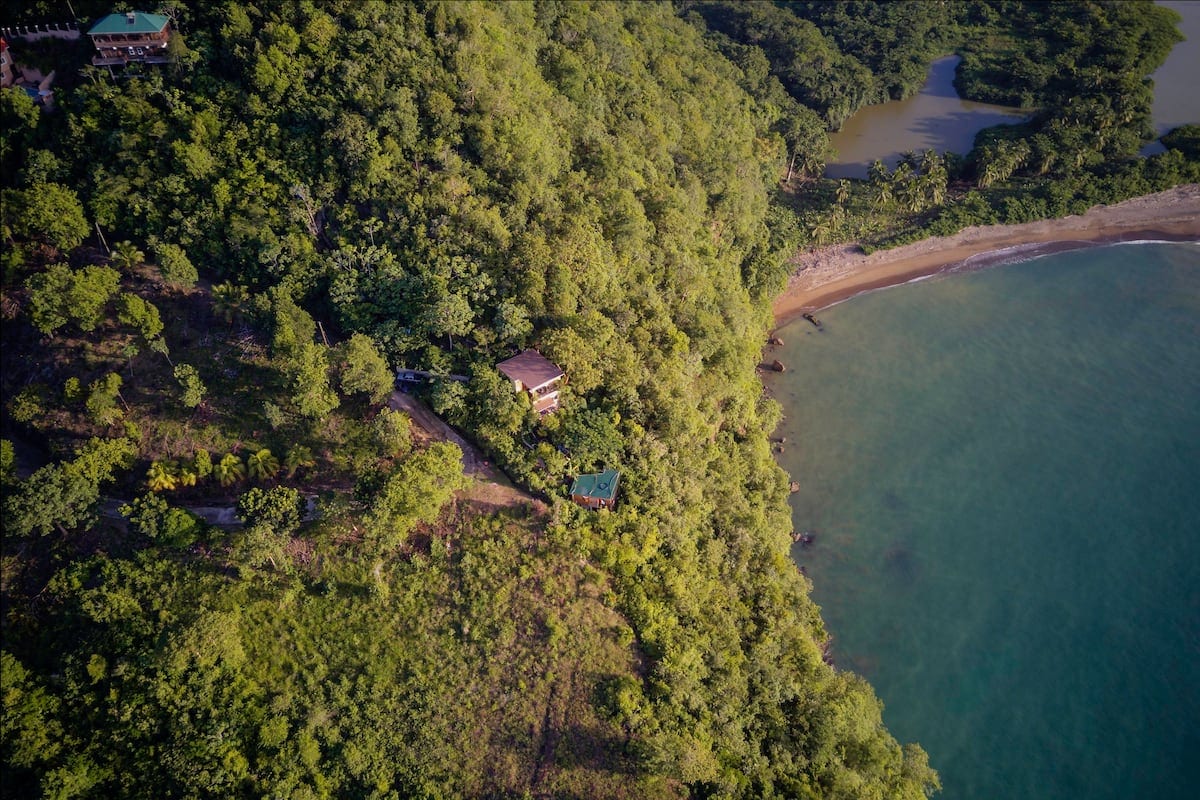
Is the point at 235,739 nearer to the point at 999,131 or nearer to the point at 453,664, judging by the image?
the point at 453,664

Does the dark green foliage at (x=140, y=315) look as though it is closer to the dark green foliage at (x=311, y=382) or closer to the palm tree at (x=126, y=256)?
the palm tree at (x=126, y=256)

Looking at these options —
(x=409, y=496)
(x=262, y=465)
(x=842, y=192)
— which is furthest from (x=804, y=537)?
Result: (x=842, y=192)

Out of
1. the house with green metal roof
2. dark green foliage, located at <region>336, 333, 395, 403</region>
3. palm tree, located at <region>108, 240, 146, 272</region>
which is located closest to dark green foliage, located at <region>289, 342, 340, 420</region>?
dark green foliage, located at <region>336, 333, 395, 403</region>

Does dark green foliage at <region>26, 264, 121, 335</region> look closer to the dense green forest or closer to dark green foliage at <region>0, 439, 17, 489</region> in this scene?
the dense green forest

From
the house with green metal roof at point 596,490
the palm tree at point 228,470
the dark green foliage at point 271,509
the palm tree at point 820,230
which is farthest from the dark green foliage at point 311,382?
the palm tree at point 820,230

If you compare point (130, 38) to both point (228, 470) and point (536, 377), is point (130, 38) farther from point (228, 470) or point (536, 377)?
point (536, 377)

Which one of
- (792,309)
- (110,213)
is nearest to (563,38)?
(792,309)
